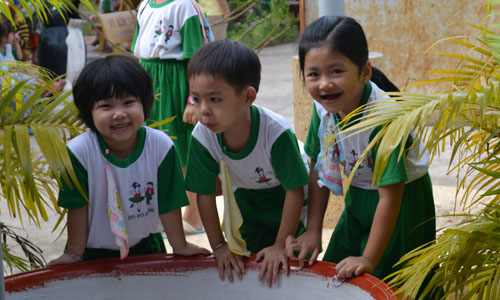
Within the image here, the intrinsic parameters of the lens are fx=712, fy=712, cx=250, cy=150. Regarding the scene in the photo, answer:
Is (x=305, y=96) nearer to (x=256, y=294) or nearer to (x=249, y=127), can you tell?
(x=249, y=127)

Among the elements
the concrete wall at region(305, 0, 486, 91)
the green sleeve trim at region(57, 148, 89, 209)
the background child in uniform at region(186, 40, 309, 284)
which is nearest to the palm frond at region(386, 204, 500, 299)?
the background child in uniform at region(186, 40, 309, 284)

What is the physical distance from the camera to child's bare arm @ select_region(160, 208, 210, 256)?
2.12 m

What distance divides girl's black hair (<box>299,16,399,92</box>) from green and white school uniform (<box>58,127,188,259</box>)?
1.73ft

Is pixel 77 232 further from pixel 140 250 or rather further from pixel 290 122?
pixel 290 122

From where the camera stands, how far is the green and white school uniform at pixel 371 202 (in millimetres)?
2080

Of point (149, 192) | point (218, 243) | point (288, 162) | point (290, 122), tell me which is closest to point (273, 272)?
point (218, 243)

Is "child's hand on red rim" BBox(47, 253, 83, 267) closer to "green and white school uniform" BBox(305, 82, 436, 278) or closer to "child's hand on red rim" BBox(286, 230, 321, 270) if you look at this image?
"child's hand on red rim" BBox(286, 230, 321, 270)

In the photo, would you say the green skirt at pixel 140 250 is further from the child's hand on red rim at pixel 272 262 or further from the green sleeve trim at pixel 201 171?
the child's hand on red rim at pixel 272 262

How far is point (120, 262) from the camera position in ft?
6.73

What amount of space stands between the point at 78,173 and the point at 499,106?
1.19 meters

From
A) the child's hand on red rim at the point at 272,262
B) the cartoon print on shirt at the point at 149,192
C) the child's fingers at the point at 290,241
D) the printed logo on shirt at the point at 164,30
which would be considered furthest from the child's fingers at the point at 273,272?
the printed logo on shirt at the point at 164,30

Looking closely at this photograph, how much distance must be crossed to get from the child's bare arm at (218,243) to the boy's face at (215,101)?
25 centimetres

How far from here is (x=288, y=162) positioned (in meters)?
2.16

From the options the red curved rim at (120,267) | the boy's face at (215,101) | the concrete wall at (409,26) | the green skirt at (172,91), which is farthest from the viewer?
the concrete wall at (409,26)
